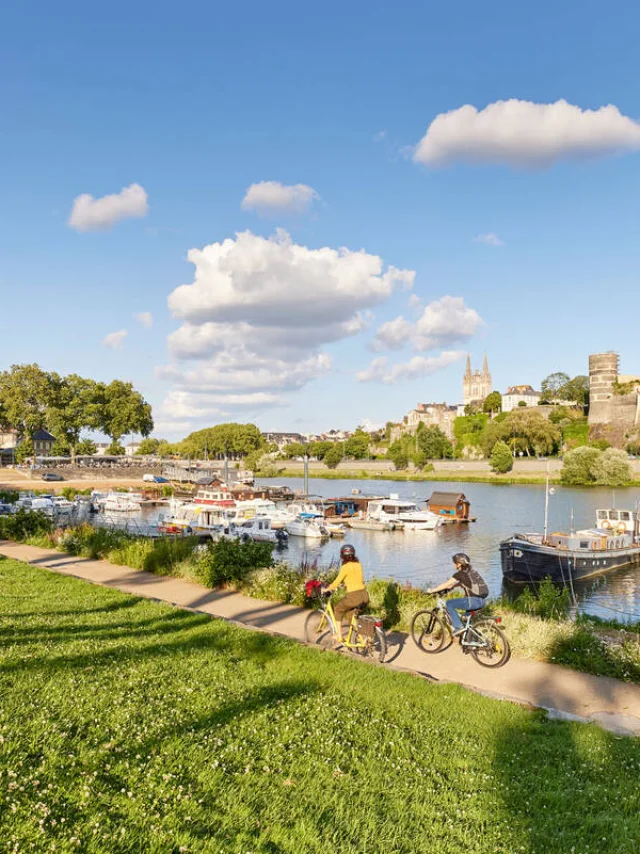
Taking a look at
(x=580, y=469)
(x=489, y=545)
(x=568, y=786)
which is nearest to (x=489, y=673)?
(x=568, y=786)

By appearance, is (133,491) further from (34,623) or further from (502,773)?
(502,773)

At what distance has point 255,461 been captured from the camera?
142750 millimetres

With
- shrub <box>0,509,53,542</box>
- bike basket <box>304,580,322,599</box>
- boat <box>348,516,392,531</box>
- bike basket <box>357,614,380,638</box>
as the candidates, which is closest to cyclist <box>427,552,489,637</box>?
bike basket <box>357,614,380,638</box>

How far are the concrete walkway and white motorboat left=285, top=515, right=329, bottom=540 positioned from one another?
106 ft

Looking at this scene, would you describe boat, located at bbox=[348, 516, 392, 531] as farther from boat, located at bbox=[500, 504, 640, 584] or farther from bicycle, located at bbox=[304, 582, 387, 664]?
bicycle, located at bbox=[304, 582, 387, 664]

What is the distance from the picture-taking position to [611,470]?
93188 millimetres

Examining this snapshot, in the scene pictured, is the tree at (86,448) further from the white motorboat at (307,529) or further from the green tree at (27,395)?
the white motorboat at (307,529)

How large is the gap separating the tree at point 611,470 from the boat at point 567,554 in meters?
58.1

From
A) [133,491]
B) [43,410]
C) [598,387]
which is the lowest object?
[133,491]

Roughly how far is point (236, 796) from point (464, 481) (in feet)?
380

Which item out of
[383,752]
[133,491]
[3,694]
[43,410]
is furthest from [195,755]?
[43,410]

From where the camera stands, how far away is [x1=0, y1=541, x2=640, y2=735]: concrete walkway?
786 cm

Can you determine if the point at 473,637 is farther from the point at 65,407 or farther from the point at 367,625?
the point at 65,407

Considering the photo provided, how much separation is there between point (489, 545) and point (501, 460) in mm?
74334
